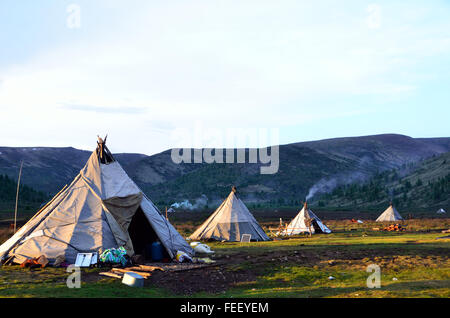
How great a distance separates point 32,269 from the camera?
16.9 meters

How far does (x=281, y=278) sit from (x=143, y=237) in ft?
26.1

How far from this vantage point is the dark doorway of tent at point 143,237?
1966 centimetres

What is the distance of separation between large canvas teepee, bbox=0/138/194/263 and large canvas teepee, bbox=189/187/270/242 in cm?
822

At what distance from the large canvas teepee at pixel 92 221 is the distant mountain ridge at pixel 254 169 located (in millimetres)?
70726

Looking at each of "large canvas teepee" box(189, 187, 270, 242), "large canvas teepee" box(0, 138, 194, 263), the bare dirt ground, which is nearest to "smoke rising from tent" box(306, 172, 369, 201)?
"large canvas teepee" box(189, 187, 270, 242)

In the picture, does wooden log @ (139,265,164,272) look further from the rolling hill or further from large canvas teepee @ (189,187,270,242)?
the rolling hill

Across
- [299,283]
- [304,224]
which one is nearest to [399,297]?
[299,283]

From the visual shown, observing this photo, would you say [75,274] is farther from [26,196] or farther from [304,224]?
[26,196]

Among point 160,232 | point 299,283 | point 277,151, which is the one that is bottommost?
point 299,283

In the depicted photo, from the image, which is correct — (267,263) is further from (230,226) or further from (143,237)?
(230,226)

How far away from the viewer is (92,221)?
739 inches

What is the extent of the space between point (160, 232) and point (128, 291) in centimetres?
649

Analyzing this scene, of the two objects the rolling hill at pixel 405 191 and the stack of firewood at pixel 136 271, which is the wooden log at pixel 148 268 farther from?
the rolling hill at pixel 405 191

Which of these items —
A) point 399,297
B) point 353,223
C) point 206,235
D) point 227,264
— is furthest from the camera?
point 353,223
